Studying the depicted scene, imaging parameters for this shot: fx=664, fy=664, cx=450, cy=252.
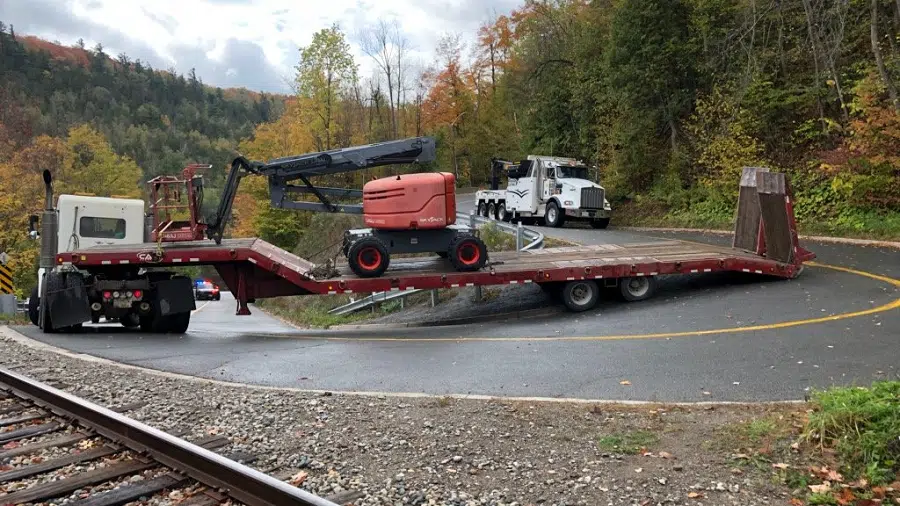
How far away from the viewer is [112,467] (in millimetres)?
5074

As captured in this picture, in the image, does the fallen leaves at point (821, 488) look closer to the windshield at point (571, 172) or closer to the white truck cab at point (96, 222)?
the white truck cab at point (96, 222)

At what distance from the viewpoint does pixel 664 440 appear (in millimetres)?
5457

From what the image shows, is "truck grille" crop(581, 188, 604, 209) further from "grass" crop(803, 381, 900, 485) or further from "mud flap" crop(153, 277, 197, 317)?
"grass" crop(803, 381, 900, 485)

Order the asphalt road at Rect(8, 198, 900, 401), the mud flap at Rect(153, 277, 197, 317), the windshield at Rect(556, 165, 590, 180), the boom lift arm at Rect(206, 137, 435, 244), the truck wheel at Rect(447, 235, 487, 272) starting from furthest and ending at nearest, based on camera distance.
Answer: the windshield at Rect(556, 165, 590, 180) → the boom lift arm at Rect(206, 137, 435, 244) → the truck wheel at Rect(447, 235, 487, 272) → the mud flap at Rect(153, 277, 197, 317) → the asphalt road at Rect(8, 198, 900, 401)

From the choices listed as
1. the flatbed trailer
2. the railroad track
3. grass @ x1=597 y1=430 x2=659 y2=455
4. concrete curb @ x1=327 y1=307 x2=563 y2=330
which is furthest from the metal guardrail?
the railroad track

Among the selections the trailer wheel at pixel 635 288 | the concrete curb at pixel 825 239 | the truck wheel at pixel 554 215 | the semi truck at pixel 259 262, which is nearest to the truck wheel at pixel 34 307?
the semi truck at pixel 259 262

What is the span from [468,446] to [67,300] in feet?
32.0

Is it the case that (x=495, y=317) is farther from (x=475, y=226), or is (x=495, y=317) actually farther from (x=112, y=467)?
(x=112, y=467)

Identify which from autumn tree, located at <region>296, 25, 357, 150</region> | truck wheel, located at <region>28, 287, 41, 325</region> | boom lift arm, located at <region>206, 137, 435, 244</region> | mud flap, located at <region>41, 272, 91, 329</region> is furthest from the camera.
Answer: autumn tree, located at <region>296, 25, 357, 150</region>

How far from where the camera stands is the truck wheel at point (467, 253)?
12.6 metres

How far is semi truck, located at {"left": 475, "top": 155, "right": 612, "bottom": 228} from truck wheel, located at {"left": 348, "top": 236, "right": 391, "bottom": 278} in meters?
14.1

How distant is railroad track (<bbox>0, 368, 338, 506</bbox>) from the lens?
4.45 m

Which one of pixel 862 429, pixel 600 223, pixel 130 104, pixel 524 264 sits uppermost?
pixel 130 104

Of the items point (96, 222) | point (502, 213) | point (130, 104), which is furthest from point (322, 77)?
point (130, 104)
